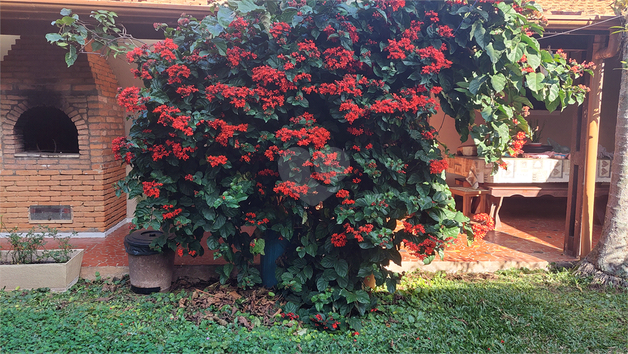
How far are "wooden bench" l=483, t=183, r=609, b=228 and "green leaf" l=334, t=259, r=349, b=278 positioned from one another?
3578 mm

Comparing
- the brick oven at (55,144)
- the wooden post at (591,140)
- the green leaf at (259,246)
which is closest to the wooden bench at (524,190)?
the wooden post at (591,140)

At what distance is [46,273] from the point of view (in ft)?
13.6

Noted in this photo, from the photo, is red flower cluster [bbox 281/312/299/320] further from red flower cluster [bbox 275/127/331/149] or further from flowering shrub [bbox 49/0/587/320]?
red flower cluster [bbox 275/127/331/149]

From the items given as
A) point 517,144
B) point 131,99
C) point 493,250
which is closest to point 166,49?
point 131,99

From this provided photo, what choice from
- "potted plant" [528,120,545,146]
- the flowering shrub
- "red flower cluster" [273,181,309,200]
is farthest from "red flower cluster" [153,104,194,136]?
"potted plant" [528,120,545,146]

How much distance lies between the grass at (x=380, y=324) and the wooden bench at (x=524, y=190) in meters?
2.04

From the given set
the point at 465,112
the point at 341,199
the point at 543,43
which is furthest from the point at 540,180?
the point at 341,199

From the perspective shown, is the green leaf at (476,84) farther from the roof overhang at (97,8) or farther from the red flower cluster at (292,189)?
the roof overhang at (97,8)

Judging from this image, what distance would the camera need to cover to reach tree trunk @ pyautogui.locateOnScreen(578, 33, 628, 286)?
4379 mm

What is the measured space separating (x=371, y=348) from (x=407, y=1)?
270 cm

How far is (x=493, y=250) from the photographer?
17.3ft

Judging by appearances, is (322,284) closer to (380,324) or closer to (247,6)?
(380,324)

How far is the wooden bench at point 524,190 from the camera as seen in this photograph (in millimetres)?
6156

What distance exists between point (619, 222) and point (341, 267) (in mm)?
3222
